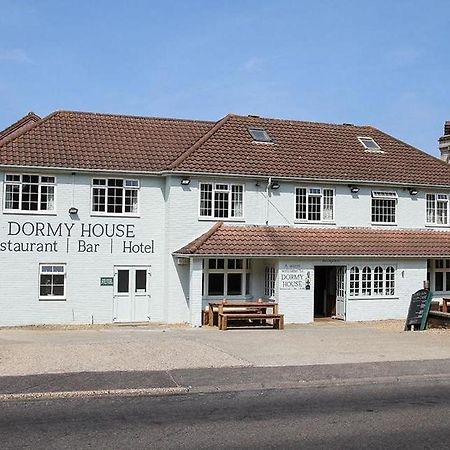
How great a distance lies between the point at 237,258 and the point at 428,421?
15793mm

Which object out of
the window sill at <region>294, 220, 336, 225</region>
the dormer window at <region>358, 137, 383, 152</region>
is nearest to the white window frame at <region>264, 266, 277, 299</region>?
the window sill at <region>294, 220, 336, 225</region>

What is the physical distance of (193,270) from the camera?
2425 cm

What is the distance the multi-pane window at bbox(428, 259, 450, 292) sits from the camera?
29.5 m

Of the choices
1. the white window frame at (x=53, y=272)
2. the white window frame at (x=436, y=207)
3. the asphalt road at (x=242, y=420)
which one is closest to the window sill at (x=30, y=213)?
the white window frame at (x=53, y=272)

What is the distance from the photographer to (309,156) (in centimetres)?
2848

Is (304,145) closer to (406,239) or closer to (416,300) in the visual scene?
(406,239)

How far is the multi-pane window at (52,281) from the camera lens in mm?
24672

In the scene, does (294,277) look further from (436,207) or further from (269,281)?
(436,207)

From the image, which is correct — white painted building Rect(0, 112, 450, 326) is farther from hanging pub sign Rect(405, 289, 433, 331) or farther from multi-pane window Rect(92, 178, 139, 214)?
hanging pub sign Rect(405, 289, 433, 331)

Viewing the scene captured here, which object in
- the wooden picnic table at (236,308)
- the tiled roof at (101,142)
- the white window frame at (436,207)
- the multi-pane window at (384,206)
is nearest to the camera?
the wooden picnic table at (236,308)

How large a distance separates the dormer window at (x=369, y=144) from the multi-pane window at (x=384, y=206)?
260cm

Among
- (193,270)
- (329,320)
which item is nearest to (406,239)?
(329,320)

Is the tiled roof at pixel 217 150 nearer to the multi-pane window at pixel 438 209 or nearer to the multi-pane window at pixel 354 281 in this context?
the multi-pane window at pixel 438 209

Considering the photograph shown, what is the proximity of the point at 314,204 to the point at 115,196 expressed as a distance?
7591mm
